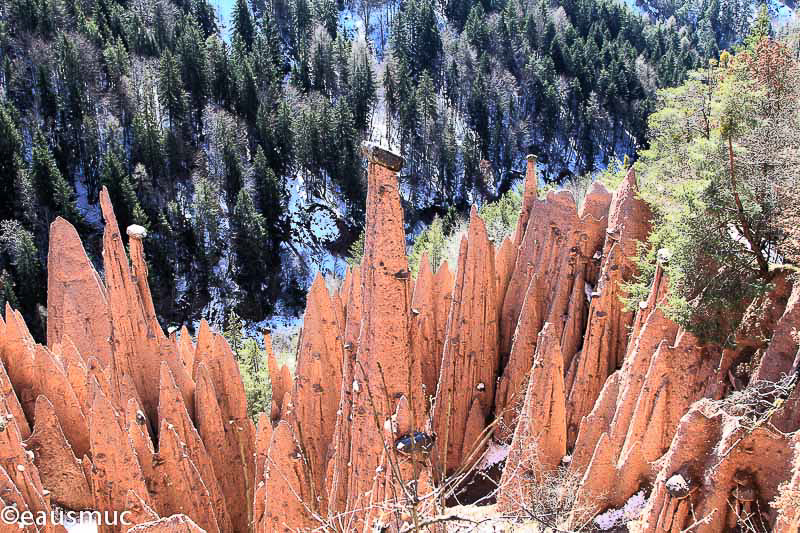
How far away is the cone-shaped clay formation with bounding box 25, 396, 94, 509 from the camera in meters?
12.7

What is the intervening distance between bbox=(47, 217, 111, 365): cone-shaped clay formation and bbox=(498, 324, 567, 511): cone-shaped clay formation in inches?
445

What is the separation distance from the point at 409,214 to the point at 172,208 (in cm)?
2002

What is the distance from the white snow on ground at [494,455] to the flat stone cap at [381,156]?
Result: 34.8ft

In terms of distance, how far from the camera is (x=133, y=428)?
1281 centimetres

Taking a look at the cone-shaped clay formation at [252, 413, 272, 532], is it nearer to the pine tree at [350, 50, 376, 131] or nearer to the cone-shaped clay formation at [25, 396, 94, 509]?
the cone-shaped clay formation at [25, 396, 94, 509]

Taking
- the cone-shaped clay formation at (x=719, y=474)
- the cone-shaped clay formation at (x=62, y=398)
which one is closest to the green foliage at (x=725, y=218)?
the cone-shaped clay formation at (x=719, y=474)

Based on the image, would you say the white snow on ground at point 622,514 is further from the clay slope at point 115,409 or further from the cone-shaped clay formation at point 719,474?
the clay slope at point 115,409

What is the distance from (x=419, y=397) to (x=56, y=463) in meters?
8.26

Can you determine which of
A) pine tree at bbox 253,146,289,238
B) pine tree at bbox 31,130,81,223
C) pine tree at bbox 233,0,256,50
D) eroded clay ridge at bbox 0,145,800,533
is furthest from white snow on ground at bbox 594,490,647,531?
pine tree at bbox 233,0,256,50

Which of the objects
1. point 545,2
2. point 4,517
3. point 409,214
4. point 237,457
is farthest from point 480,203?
point 4,517

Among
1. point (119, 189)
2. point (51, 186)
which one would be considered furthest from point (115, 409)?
point (51, 186)

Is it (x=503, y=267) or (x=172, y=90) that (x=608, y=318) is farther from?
(x=172, y=90)

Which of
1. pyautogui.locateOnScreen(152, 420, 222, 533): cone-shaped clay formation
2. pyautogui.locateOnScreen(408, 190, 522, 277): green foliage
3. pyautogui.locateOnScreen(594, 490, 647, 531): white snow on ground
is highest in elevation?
pyautogui.locateOnScreen(594, 490, 647, 531): white snow on ground

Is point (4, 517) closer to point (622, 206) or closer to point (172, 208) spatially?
point (622, 206)
